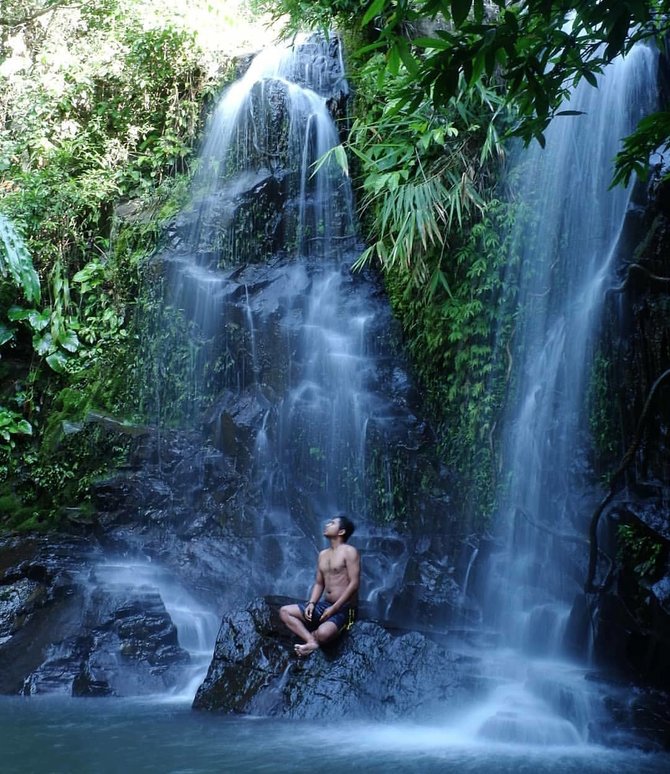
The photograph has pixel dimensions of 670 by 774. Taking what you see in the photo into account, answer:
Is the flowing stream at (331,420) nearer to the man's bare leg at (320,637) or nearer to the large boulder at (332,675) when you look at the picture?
the large boulder at (332,675)

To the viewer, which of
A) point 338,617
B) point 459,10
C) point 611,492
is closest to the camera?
point 459,10

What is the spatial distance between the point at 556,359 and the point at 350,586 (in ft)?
10.5

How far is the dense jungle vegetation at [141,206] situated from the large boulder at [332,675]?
244 cm

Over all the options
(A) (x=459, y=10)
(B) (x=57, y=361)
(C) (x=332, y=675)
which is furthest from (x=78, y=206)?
(A) (x=459, y=10)

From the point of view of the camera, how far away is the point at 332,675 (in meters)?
5.45

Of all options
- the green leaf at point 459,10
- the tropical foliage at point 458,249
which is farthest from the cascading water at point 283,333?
the green leaf at point 459,10

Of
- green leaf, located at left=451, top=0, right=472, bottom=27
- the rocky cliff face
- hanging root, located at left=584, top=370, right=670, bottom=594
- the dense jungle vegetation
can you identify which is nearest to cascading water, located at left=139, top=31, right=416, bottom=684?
the dense jungle vegetation

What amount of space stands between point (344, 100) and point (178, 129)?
8.70 feet

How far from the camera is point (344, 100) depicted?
10.7 metres

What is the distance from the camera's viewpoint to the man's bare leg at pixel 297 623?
18.4ft

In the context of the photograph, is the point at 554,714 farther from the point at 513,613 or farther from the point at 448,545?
the point at 448,545

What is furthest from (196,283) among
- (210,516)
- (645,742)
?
(645,742)

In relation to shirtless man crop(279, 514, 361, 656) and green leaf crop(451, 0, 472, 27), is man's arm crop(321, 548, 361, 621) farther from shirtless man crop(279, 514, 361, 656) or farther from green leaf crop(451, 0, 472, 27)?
green leaf crop(451, 0, 472, 27)

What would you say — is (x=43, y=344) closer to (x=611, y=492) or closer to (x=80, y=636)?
(x=80, y=636)
